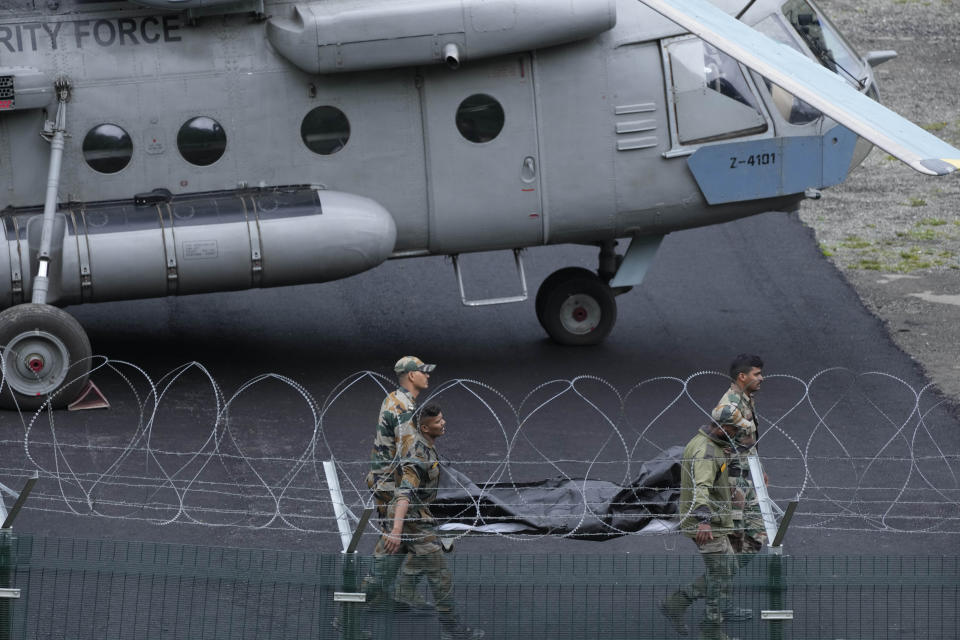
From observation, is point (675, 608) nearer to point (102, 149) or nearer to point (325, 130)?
point (325, 130)

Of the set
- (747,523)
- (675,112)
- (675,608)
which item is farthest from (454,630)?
(675,112)

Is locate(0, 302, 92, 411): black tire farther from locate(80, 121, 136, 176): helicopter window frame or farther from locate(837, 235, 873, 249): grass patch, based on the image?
locate(837, 235, 873, 249): grass patch

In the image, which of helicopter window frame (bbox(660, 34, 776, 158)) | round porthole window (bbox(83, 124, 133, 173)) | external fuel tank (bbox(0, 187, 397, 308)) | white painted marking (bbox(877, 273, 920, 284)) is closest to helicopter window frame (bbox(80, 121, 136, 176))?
round porthole window (bbox(83, 124, 133, 173))

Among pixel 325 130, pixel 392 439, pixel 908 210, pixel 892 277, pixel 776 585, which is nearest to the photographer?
pixel 776 585

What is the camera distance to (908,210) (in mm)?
19672

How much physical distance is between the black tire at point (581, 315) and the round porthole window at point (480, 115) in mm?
1926

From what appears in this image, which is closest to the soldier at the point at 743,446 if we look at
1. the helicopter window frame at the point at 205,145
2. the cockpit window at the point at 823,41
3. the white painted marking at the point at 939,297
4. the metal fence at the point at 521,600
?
the metal fence at the point at 521,600

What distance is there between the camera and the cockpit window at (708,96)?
44.4ft

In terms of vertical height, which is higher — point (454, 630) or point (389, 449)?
point (389, 449)

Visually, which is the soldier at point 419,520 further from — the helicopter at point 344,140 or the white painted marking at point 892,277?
the white painted marking at point 892,277

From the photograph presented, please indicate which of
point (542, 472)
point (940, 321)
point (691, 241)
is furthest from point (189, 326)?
point (940, 321)

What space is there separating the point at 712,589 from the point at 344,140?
692cm

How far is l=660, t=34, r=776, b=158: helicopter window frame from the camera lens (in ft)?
44.3

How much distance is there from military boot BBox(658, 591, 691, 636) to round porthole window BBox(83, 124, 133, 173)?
292 inches
